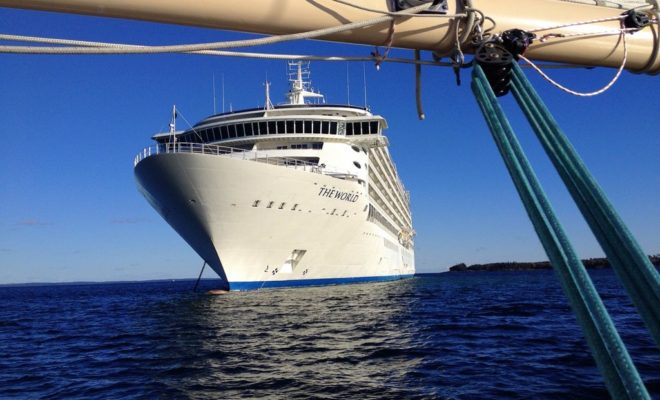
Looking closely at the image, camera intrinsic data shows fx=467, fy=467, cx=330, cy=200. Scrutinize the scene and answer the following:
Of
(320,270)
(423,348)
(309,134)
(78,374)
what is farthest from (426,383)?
(309,134)

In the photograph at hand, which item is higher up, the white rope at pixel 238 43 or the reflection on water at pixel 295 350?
the white rope at pixel 238 43

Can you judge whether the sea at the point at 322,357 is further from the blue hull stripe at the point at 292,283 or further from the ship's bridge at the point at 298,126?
the ship's bridge at the point at 298,126

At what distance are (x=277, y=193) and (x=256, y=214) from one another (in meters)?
1.34

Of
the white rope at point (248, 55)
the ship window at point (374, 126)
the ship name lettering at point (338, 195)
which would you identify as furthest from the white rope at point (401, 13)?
the ship window at point (374, 126)

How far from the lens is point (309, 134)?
90.1 feet

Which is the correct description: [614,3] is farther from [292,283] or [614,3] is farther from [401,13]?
[292,283]

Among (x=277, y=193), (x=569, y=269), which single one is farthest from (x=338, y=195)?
(x=569, y=269)

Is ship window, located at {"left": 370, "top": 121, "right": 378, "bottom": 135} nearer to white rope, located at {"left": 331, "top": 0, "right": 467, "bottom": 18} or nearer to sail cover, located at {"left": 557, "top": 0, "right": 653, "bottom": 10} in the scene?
sail cover, located at {"left": 557, "top": 0, "right": 653, "bottom": 10}

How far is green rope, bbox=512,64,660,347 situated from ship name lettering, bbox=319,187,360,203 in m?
20.1

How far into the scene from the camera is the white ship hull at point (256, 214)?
20.2 m

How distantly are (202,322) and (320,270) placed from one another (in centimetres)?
1146

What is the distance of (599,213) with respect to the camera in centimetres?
225

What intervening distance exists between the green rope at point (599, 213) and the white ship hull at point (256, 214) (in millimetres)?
18131

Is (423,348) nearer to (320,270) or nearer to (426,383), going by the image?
(426,383)
